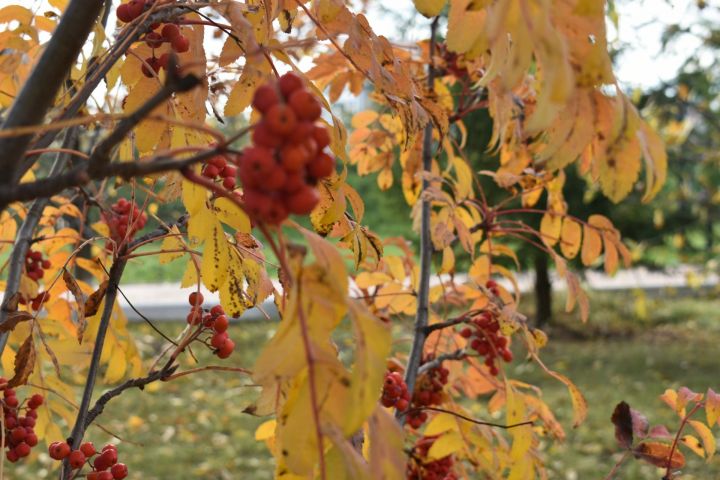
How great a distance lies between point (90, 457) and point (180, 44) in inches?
21.7

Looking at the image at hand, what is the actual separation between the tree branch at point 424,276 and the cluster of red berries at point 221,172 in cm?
41

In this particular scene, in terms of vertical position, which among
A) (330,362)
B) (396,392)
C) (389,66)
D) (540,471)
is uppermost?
(389,66)

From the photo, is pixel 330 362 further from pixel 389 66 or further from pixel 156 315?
pixel 156 315

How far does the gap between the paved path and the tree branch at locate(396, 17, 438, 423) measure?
181 inches

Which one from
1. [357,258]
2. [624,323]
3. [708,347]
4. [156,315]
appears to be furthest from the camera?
[624,323]

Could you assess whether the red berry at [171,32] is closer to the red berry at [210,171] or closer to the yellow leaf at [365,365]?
the red berry at [210,171]

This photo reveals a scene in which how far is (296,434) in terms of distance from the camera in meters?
0.49

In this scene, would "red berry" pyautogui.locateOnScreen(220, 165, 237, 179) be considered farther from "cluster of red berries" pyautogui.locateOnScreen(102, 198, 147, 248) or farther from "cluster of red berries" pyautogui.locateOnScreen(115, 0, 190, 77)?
"cluster of red berries" pyautogui.locateOnScreen(102, 198, 147, 248)

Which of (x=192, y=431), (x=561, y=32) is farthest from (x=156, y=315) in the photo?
(x=561, y=32)

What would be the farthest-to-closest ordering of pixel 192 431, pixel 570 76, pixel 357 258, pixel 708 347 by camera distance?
pixel 708 347, pixel 192 431, pixel 357 258, pixel 570 76

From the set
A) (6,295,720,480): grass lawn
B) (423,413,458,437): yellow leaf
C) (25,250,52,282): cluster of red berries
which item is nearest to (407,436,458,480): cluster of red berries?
(423,413,458,437): yellow leaf

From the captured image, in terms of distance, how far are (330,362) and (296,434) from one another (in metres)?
0.05

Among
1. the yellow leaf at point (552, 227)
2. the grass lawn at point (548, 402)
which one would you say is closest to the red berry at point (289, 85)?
the yellow leaf at point (552, 227)

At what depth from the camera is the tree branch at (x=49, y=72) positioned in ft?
1.59
